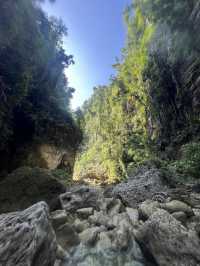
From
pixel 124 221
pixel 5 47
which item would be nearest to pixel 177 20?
pixel 5 47

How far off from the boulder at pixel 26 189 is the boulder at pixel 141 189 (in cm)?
162

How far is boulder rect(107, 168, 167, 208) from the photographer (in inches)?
197

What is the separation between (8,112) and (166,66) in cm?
1012

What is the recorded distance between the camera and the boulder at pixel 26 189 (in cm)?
380

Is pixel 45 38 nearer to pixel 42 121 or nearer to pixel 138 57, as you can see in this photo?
pixel 42 121

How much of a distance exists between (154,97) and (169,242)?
513 inches

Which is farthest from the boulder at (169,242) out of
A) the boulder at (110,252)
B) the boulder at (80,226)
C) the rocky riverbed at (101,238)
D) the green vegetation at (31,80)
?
the green vegetation at (31,80)

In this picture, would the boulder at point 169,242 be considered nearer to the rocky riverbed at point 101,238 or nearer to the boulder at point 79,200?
the rocky riverbed at point 101,238

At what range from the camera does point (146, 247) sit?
2365 mm

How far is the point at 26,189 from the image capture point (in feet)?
13.6

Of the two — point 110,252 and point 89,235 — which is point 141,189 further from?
point 110,252

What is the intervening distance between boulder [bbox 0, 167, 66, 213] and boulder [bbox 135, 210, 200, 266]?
2248 millimetres

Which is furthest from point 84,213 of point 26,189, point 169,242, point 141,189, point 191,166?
point 191,166

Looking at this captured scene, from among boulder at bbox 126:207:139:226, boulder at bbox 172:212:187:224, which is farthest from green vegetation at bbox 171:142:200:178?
boulder at bbox 172:212:187:224
